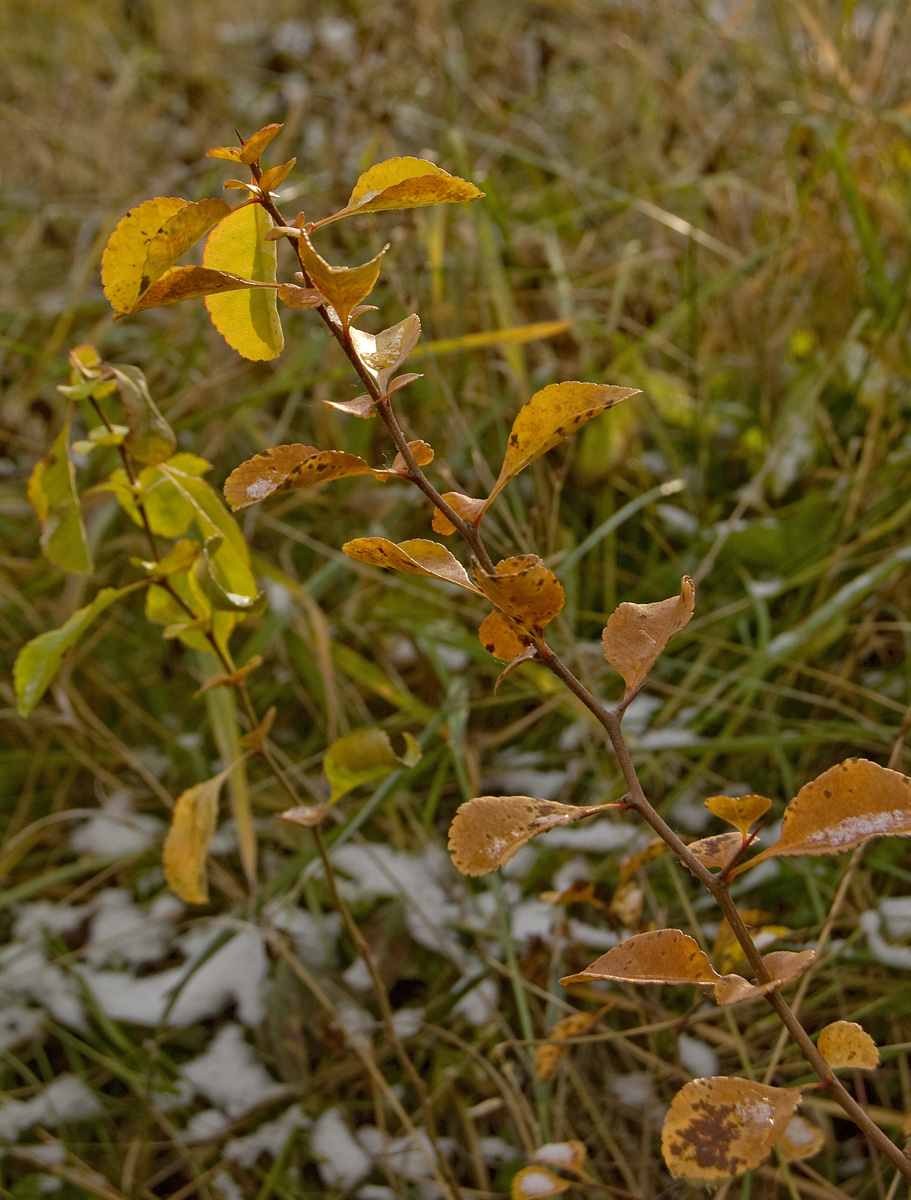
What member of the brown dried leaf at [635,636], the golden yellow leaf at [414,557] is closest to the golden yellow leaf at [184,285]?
the golden yellow leaf at [414,557]

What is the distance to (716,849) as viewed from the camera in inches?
18.4

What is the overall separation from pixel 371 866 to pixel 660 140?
143cm

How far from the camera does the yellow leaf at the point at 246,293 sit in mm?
432

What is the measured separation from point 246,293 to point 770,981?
39cm

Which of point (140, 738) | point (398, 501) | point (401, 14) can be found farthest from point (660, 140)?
point (140, 738)

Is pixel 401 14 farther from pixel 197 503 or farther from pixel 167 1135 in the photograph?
pixel 167 1135

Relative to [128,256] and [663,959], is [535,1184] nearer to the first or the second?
[663,959]

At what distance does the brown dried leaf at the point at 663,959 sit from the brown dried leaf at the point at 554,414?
8.2 inches

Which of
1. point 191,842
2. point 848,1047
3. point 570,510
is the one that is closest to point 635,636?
point 848,1047

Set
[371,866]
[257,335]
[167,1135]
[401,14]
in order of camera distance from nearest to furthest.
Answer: [257,335] → [167,1135] → [371,866] → [401,14]

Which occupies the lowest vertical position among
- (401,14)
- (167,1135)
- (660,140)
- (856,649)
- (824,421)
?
(167,1135)

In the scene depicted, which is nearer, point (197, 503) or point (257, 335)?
point (257, 335)

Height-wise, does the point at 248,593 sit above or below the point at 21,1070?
above

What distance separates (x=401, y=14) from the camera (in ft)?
5.69
